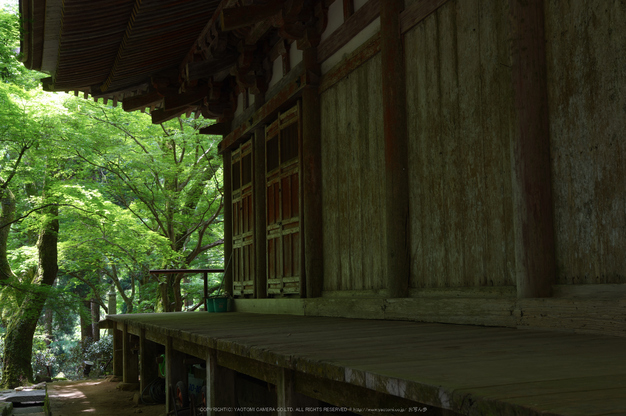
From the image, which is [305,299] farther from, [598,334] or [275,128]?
[598,334]

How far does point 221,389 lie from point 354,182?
7.68 ft

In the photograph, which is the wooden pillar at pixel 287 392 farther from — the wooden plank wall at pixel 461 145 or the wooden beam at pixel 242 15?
the wooden beam at pixel 242 15

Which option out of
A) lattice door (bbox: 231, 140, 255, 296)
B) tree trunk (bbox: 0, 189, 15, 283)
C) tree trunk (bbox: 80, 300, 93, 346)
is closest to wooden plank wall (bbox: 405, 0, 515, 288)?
lattice door (bbox: 231, 140, 255, 296)

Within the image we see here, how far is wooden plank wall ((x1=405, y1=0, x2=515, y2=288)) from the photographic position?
3.92 m

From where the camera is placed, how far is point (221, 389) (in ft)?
15.7

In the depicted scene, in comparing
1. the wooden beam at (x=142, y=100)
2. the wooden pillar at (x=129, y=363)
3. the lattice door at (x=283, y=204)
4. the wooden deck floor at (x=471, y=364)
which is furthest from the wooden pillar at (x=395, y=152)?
the wooden pillar at (x=129, y=363)

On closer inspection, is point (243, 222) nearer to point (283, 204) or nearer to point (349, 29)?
point (283, 204)

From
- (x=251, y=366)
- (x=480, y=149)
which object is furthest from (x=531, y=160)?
(x=251, y=366)

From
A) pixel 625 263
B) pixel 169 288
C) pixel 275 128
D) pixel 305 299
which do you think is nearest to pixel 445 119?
pixel 625 263

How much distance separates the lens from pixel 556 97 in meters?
3.49

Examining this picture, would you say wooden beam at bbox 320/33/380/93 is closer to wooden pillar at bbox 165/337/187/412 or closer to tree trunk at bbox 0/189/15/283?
wooden pillar at bbox 165/337/187/412

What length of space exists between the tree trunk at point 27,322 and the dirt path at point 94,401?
16.8ft

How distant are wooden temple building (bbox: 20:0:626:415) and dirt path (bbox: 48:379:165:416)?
2.65ft

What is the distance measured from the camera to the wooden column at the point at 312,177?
661 cm
